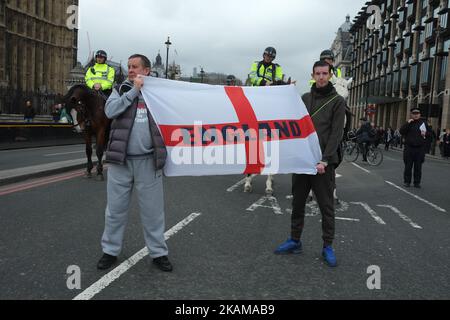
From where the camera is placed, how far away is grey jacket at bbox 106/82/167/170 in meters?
3.91

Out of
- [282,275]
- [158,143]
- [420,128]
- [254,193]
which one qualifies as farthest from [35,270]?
[420,128]

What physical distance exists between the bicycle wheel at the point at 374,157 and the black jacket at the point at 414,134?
248 inches

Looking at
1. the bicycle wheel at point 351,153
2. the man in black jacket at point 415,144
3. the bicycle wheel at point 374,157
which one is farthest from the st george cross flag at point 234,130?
the bicycle wheel at point 351,153

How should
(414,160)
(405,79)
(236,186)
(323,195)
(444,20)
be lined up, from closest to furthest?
(323,195)
(236,186)
(414,160)
(444,20)
(405,79)

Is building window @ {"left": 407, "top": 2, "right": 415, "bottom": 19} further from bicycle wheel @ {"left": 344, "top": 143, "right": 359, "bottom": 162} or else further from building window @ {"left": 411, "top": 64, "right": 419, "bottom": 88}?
bicycle wheel @ {"left": 344, "top": 143, "right": 359, "bottom": 162}

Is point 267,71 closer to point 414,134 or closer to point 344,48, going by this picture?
point 414,134

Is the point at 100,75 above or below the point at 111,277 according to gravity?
above

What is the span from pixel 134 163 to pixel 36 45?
3218 inches

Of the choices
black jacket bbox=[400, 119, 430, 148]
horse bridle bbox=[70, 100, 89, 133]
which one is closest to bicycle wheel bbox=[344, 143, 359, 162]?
black jacket bbox=[400, 119, 430, 148]

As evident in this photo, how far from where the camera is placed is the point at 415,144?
11.1 metres

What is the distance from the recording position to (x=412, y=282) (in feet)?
13.1

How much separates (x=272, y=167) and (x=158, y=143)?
51.4 inches

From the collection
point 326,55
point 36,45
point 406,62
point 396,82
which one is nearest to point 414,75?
point 406,62
